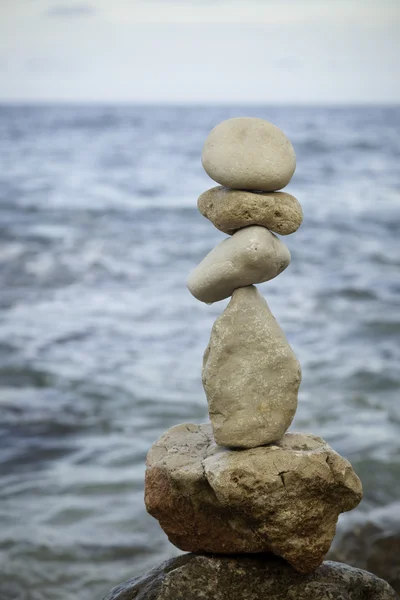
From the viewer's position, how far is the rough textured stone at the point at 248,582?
14.2 feet

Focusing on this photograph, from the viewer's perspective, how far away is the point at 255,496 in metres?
4.07

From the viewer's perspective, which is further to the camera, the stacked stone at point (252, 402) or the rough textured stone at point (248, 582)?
the rough textured stone at point (248, 582)

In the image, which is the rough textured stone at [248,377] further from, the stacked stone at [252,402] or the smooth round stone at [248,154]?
the smooth round stone at [248,154]

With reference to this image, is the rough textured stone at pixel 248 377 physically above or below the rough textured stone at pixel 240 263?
below

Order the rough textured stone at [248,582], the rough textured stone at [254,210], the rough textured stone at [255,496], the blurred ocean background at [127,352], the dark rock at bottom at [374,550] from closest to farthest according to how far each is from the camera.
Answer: the rough textured stone at [255,496], the rough textured stone at [254,210], the rough textured stone at [248,582], the dark rock at bottom at [374,550], the blurred ocean background at [127,352]

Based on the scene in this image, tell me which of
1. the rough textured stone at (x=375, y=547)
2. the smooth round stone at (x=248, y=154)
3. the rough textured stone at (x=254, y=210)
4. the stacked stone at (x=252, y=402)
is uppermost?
the smooth round stone at (x=248, y=154)

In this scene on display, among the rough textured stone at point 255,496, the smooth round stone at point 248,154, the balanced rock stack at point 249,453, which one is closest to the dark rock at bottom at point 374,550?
the balanced rock stack at point 249,453

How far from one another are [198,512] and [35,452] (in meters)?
4.72

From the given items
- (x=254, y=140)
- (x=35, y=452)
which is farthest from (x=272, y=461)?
(x=35, y=452)

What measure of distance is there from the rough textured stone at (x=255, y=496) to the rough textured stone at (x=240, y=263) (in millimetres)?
836

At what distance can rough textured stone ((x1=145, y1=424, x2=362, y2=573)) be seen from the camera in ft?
13.4

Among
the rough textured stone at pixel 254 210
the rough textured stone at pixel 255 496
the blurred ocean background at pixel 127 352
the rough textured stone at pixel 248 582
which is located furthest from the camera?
the blurred ocean background at pixel 127 352

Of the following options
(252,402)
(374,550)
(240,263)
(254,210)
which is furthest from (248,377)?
(374,550)

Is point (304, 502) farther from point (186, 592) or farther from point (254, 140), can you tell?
point (254, 140)
